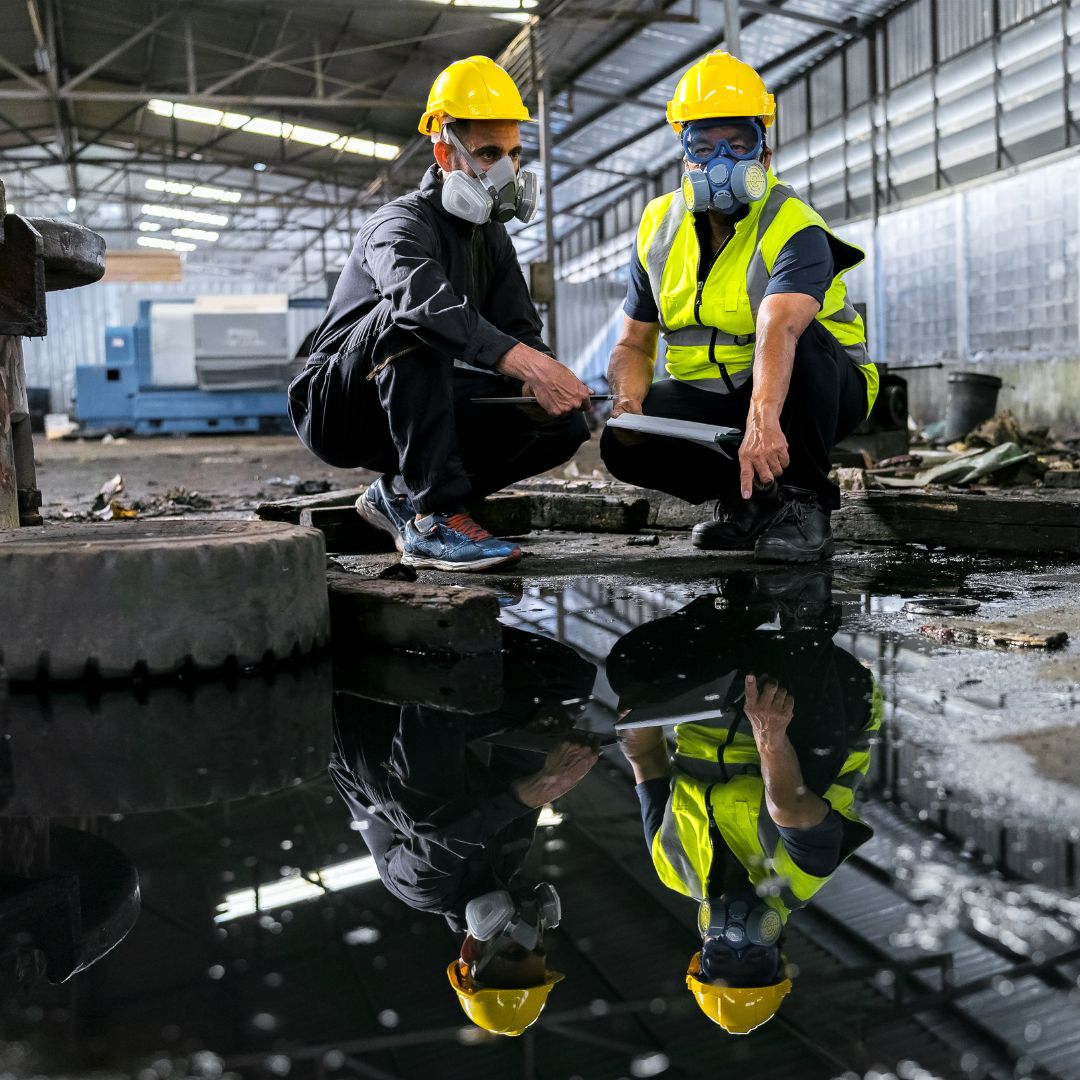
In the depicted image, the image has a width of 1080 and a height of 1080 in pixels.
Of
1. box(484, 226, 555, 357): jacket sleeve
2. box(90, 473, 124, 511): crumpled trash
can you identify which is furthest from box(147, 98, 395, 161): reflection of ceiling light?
box(484, 226, 555, 357): jacket sleeve

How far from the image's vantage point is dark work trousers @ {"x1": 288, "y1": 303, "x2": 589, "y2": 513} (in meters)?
3.03

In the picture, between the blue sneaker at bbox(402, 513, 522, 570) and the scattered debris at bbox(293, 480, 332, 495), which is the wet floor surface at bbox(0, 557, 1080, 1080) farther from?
the scattered debris at bbox(293, 480, 332, 495)

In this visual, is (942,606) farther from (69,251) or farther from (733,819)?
(69,251)

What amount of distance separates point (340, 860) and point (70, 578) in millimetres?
951

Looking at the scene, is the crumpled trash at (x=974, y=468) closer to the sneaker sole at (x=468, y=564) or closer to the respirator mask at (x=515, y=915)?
the sneaker sole at (x=468, y=564)

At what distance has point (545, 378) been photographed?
2.81 m

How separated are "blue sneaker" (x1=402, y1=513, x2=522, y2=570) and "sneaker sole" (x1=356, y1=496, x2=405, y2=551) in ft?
0.66

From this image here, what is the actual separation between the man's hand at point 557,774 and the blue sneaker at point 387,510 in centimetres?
171

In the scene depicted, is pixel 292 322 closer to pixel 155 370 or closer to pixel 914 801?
pixel 155 370

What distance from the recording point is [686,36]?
1211 centimetres

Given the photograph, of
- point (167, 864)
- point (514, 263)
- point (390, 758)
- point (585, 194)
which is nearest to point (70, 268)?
point (514, 263)

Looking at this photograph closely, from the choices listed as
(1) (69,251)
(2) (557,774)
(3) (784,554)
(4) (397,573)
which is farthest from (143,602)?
(3) (784,554)

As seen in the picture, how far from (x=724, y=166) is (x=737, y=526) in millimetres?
1016

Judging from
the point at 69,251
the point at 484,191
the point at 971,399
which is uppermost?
the point at 484,191
